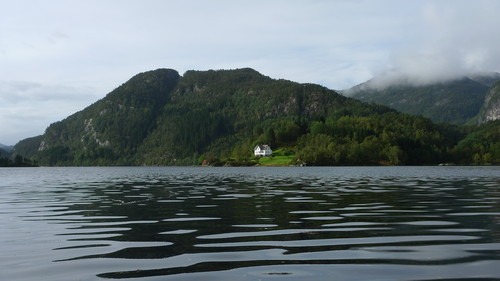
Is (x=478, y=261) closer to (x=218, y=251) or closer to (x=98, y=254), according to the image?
(x=218, y=251)

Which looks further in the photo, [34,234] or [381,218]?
[381,218]

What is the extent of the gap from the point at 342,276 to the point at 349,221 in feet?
36.6

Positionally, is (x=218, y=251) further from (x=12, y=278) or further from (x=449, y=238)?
(x=449, y=238)

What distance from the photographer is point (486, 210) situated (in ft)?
87.8

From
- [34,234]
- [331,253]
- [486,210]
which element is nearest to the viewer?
[331,253]

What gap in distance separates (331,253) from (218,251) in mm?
3741

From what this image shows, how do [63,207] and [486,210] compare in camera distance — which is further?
[63,207]

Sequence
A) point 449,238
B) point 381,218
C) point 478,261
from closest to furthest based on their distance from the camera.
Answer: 1. point 478,261
2. point 449,238
3. point 381,218

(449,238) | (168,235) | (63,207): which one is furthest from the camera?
(63,207)

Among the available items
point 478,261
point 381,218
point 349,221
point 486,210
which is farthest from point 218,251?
point 486,210

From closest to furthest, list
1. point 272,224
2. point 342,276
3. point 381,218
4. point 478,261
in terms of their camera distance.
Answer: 1. point 342,276
2. point 478,261
3. point 272,224
4. point 381,218

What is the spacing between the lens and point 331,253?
1448 cm

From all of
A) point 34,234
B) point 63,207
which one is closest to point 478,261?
point 34,234

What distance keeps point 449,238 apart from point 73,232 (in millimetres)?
16017
